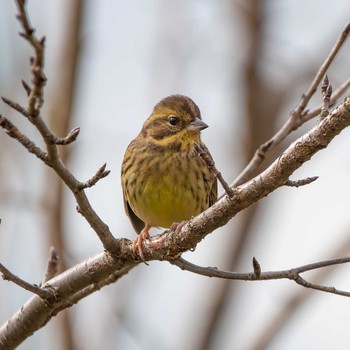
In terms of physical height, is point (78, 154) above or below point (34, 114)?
above

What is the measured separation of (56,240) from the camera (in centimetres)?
809

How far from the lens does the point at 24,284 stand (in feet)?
13.8

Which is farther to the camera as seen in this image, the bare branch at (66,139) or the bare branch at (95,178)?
the bare branch at (95,178)

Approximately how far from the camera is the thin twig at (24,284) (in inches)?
162

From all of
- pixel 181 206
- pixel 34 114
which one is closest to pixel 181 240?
pixel 34 114

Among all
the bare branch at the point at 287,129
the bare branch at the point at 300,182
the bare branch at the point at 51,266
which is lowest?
the bare branch at the point at 300,182

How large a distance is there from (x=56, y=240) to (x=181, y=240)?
163 inches

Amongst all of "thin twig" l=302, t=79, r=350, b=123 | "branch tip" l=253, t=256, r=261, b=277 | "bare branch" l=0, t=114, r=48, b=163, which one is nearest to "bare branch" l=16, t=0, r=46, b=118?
"bare branch" l=0, t=114, r=48, b=163

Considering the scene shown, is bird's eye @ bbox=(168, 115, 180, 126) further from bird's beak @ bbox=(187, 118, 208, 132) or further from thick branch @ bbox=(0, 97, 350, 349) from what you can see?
thick branch @ bbox=(0, 97, 350, 349)

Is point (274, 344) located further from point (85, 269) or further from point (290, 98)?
point (85, 269)

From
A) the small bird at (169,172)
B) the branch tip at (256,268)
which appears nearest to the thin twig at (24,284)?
the branch tip at (256,268)

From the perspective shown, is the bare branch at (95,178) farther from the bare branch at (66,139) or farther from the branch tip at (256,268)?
the branch tip at (256,268)

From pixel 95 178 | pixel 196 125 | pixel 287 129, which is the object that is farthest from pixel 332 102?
pixel 95 178

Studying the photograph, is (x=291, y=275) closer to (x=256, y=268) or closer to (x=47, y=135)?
(x=256, y=268)
